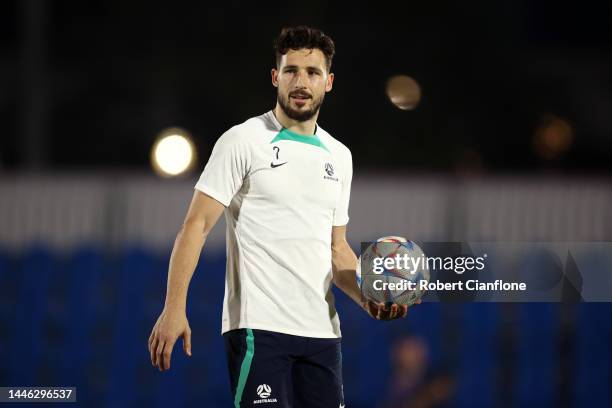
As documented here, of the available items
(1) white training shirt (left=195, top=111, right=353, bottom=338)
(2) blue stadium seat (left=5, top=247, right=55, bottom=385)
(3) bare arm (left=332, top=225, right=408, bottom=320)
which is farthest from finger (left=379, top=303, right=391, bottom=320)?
(2) blue stadium seat (left=5, top=247, right=55, bottom=385)

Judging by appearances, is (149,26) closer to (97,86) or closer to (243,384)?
(97,86)

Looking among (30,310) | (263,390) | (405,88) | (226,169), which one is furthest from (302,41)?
(405,88)

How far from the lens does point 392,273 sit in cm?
546

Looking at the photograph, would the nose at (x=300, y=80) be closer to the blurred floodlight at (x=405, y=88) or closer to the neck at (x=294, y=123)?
the neck at (x=294, y=123)

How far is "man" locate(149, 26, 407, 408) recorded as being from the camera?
518 centimetres

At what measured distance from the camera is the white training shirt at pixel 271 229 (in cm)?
525

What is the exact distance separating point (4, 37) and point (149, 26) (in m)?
2.83

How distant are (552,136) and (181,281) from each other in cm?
1422

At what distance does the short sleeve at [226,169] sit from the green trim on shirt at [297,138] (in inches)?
7.8

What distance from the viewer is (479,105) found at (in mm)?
19109

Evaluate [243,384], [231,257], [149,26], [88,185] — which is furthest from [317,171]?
[149,26]

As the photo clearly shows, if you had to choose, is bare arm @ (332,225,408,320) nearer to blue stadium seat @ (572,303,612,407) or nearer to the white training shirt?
the white training shirt

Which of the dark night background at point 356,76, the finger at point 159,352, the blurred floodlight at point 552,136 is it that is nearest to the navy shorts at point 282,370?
the finger at point 159,352

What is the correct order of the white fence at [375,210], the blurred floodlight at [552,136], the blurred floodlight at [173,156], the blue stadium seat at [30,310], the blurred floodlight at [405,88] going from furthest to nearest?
A: the blurred floodlight at [552,136] < the blurred floodlight at [405,88] < the blurred floodlight at [173,156] < the blue stadium seat at [30,310] < the white fence at [375,210]
